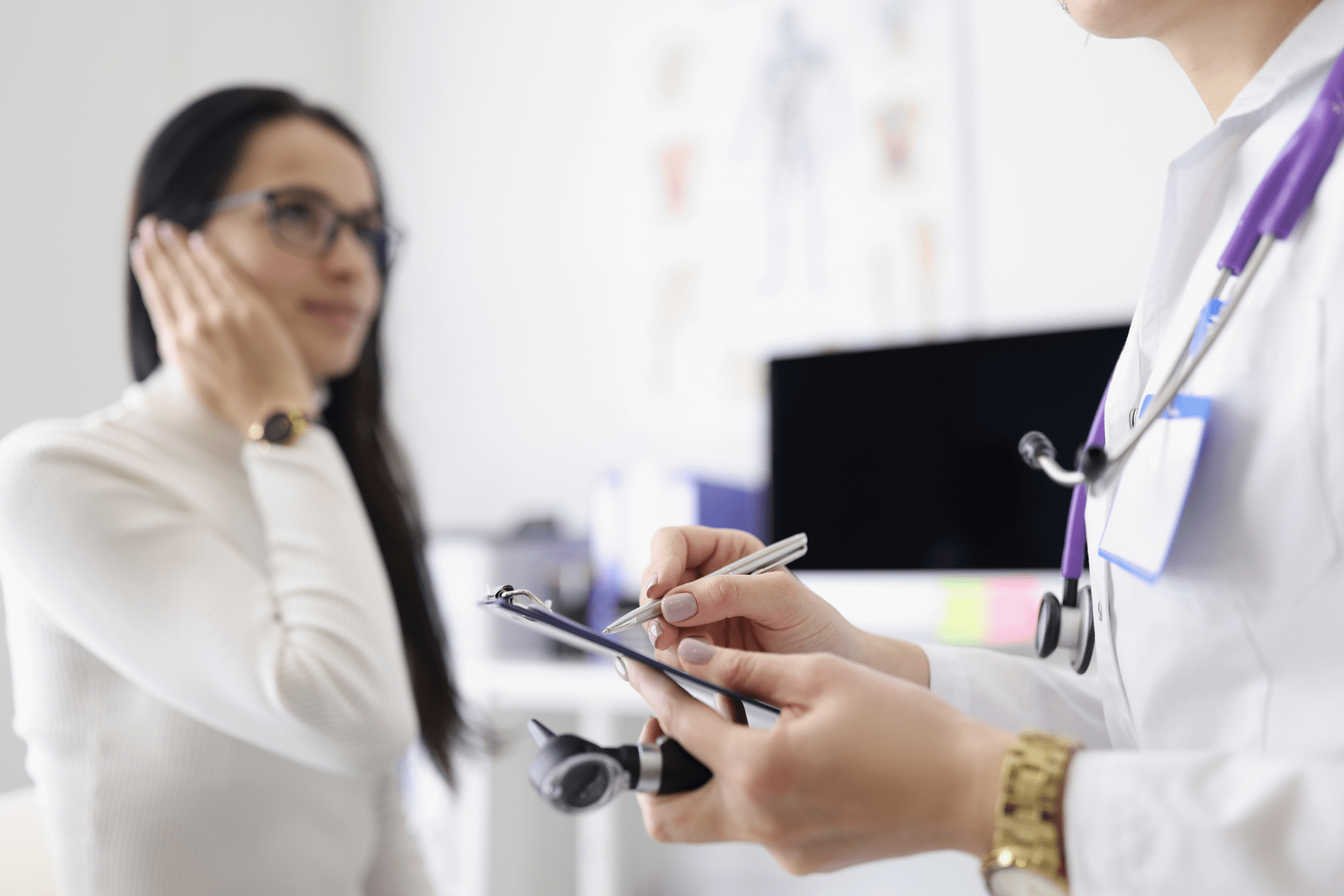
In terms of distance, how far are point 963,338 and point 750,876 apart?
4.44ft

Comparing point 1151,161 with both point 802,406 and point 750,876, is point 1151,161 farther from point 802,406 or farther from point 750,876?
point 750,876

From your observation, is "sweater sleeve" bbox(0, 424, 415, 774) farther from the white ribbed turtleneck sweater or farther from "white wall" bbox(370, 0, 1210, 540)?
"white wall" bbox(370, 0, 1210, 540)

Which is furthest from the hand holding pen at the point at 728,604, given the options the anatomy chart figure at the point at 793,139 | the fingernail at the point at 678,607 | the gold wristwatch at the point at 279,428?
the anatomy chart figure at the point at 793,139

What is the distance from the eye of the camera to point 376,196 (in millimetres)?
1387

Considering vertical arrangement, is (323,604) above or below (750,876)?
above

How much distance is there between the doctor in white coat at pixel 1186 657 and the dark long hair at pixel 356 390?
797 mm

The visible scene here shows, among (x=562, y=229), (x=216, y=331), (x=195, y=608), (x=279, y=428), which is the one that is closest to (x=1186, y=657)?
(x=195, y=608)

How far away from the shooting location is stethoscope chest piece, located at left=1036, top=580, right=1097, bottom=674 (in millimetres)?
729

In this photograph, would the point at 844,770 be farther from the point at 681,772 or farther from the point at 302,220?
the point at 302,220

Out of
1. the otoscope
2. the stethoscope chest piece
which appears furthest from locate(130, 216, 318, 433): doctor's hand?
the stethoscope chest piece

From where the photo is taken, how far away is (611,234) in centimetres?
254

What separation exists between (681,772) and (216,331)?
37.5 inches

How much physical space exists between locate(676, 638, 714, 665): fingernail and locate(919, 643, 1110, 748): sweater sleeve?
12.2 inches

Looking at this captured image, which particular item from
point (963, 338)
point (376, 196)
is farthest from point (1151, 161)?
point (376, 196)
